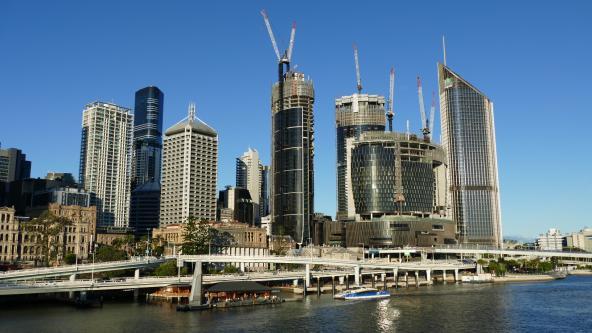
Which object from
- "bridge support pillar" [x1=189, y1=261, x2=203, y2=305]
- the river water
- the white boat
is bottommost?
the river water

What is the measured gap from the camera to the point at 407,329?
10425cm

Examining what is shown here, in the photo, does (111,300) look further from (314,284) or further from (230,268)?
(314,284)

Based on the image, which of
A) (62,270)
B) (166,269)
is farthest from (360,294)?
(62,270)

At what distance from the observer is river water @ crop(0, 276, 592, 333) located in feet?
345

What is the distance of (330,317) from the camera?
394 feet

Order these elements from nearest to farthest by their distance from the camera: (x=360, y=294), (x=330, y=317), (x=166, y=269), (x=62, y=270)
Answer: (x=330, y=317)
(x=62, y=270)
(x=360, y=294)
(x=166, y=269)

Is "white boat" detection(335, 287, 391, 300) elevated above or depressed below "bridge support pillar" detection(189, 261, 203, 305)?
below

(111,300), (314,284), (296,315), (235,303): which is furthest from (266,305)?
(314,284)

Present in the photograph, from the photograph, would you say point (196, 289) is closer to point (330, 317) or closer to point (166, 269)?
point (330, 317)

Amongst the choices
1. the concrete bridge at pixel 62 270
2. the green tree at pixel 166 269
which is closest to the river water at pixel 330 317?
the concrete bridge at pixel 62 270

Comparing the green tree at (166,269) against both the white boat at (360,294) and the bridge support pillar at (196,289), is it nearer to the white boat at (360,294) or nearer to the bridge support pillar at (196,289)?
the bridge support pillar at (196,289)

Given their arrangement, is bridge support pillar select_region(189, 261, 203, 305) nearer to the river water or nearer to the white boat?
the river water

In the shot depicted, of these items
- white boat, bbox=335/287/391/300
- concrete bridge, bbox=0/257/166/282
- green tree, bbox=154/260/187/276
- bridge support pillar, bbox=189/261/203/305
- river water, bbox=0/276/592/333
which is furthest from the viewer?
green tree, bbox=154/260/187/276

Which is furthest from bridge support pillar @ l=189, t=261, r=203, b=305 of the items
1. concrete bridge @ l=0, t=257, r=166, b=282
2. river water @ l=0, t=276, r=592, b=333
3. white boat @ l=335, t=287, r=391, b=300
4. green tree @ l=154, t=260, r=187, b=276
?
white boat @ l=335, t=287, r=391, b=300
